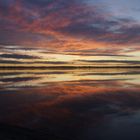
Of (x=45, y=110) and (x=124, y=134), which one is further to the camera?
(x=45, y=110)

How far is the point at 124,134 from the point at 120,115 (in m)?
4.07

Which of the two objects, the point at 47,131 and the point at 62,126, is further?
the point at 62,126

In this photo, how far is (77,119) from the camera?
46.2 feet

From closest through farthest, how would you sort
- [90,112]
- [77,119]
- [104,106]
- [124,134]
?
[124,134] → [77,119] → [90,112] → [104,106]

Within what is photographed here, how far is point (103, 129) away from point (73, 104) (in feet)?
24.1

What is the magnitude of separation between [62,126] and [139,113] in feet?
17.4

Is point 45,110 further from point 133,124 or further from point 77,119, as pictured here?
point 133,124

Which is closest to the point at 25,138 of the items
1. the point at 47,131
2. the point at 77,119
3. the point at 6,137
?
the point at 6,137

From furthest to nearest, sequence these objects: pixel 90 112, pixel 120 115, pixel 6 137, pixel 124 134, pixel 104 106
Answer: pixel 104 106, pixel 90 112, pixel 120 115, pixel 124 134, pixel 6 137

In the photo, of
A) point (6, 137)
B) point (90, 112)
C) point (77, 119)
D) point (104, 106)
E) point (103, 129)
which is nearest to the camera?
point (6, 137)

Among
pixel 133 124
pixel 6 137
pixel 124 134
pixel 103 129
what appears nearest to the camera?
pixel 6 137

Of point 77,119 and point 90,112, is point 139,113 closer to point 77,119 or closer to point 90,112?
point 90,112

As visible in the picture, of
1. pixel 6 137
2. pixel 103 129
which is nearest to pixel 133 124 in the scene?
pixel 103 129

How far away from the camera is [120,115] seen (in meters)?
15.2
